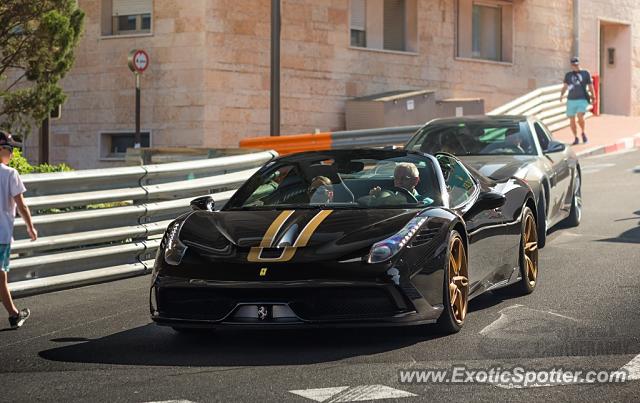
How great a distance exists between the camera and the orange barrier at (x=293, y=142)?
66.2ft

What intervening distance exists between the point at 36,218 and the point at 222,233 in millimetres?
3465

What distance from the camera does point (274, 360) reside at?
704 centimetres

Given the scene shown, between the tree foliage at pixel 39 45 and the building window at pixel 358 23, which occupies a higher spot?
the building window at pixel 358 23

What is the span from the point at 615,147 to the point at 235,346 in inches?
852

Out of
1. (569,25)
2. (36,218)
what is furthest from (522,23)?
(36,218)

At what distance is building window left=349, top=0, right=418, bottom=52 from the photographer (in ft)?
98.2

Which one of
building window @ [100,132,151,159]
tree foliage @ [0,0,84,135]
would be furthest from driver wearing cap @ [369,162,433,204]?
building window @ [100,132,151,159]

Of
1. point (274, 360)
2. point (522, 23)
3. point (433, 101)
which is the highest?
point (522, 23)

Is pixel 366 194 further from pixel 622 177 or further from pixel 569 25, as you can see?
pixel 569 25

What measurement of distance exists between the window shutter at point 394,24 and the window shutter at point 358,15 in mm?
858

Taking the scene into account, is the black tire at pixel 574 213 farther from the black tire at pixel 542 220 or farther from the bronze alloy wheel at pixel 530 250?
the bronze alloy wheel at pixel 530 250

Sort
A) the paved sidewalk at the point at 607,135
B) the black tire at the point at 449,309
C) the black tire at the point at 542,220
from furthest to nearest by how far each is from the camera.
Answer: the paved sidewalk at the point at 607,135
the black tire at the point at 542,220
the black tire at the point at 449,309

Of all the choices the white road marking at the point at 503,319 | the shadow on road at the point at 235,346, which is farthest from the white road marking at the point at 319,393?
the white road marking at the point at 503,319

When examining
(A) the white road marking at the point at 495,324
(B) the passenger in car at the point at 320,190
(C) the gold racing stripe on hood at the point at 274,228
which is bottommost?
(A) the white road marking at the point at 495,324
